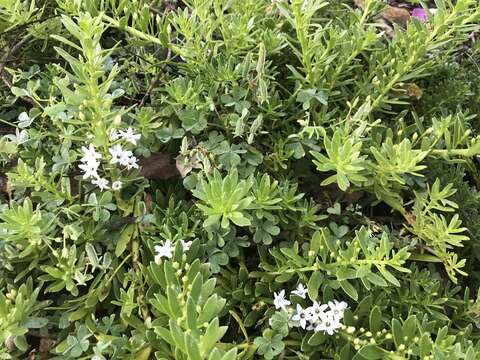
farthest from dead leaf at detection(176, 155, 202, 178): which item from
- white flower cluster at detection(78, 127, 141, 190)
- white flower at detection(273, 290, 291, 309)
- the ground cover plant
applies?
white flower at detection(273, 290, 291, 309)

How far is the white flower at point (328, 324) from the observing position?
1.13 m

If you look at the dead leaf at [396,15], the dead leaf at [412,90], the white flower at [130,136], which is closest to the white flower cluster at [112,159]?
the white flower at [130,136]

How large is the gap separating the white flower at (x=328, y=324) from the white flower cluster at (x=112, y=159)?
0.49 metres

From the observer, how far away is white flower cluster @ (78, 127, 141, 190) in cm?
119

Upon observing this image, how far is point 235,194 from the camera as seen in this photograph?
1.10 m

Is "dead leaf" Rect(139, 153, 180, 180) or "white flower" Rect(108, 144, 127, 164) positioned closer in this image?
"white flower" Rect(108, 144, 127, 164)

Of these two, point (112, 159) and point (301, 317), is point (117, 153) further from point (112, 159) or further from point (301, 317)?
point (301, 317)

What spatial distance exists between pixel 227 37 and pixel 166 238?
1.67 feet

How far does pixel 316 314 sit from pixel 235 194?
29 centimetres

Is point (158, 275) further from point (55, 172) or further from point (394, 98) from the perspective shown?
point (394, 98)

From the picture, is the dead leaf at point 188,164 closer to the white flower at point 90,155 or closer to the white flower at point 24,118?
the white flower at point 90,155

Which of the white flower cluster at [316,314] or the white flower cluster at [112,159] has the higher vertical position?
the white flower cluster at [112,159]

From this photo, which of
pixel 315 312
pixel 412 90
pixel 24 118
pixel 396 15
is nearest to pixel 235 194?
pixel 315 312

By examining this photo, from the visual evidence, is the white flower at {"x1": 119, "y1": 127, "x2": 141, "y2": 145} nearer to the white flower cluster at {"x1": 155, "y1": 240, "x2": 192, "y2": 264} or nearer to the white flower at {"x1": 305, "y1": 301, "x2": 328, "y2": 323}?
the white flower cluster at {"x1": 155, "y1": 240, "x2": 192, "y2": 264}
